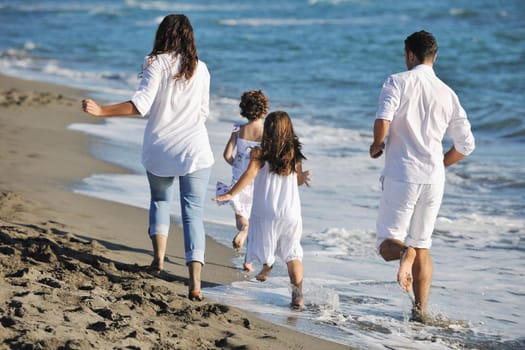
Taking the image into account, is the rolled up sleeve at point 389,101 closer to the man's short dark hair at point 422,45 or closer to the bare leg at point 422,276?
the man's short dark hair at point 422,45

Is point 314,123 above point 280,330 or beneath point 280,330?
above

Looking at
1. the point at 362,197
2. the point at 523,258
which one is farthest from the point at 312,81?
the point at 523,258

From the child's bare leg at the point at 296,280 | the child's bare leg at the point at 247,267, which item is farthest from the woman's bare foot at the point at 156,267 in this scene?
the child's bare leg at the point at 296,280

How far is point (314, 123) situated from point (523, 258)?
7273 millimetres

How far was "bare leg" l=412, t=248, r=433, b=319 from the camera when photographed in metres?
5.46

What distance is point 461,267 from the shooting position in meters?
6.68

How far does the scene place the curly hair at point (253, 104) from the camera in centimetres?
648

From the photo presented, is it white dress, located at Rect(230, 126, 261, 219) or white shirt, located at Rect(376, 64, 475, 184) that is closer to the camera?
white shirt, located at Rect(376, 64, 475, 184)

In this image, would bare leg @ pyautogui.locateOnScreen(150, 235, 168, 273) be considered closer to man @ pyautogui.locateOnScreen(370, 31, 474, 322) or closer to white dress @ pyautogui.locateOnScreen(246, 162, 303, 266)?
white dress @ pyautogui.locateOnScreen(246, 162, 303, 266)

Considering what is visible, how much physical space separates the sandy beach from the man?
37.0 inches

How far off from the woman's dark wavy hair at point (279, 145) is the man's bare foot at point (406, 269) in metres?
0.89

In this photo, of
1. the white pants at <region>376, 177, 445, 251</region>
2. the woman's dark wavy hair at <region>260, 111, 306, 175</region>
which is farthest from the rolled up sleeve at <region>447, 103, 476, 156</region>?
the woman's dark wavy hair at <region>260, 111, 306, 175</region>

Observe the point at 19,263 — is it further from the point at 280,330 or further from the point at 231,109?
the point at 231,109

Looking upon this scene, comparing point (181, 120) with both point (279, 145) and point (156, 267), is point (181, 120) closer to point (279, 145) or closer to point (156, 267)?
point (279, 145)
